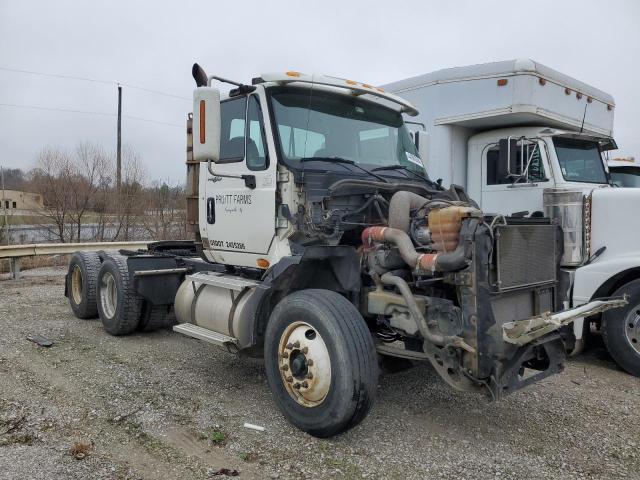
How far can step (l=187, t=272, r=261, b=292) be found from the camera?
4.71m

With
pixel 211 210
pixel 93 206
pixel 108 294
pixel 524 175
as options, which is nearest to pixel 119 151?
pixel 93 206

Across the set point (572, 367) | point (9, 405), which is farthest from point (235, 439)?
point (572, 367)

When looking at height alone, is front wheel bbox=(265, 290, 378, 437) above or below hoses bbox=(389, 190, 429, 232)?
below

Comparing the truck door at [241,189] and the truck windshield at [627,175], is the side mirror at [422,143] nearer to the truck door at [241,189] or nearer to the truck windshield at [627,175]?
the truck door at [241,189]

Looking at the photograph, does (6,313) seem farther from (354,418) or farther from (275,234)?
(354,418)

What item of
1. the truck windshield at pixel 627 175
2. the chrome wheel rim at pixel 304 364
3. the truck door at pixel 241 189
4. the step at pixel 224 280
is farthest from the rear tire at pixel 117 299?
the truck windshield at pixel 627 175

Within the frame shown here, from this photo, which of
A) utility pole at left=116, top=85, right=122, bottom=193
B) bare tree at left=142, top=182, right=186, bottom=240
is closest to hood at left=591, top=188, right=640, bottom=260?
bare tree at left=142, top=182, right=186, bottom=240

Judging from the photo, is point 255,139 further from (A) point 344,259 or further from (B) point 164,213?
(B) point 164,213

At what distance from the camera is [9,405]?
4.32m

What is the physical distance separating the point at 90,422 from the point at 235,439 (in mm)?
1166

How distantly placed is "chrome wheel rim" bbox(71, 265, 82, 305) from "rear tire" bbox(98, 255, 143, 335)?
0.96 metres

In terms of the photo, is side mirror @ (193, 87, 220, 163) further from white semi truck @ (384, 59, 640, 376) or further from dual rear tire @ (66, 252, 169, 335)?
dual rear tire @ (66, 252, 169, 335)

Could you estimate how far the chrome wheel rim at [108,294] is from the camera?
6823 millimetres

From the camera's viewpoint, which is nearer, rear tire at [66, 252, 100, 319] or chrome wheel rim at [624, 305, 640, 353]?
chrome wheel rim at [624, 305, 640, 353]
